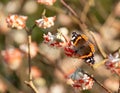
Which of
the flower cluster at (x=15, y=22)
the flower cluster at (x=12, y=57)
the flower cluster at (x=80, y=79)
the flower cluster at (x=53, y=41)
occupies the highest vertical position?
the flower cluster at (x=12, y=57)

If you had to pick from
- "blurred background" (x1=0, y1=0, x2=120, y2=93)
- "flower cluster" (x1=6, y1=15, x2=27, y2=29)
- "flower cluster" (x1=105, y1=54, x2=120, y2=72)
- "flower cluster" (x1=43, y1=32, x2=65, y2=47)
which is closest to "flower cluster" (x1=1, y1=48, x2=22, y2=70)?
"blurred background" (x1=0, y1=0, x2=120, y2=93)

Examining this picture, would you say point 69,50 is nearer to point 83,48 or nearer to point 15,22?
point 83,48

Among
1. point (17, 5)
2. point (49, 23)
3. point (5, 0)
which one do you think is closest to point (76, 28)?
point (17, 5)

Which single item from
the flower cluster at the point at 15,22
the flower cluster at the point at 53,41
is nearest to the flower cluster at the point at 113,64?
the flower cluster at the point at 53,41

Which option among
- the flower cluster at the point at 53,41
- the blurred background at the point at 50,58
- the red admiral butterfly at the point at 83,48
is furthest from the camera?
the blurred background at the point at 50,58

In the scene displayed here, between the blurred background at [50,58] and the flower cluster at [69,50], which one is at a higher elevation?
the blurred background at [50,58]

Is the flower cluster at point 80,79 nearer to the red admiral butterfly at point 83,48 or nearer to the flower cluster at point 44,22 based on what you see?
the red admiral butterfly at point 83,48

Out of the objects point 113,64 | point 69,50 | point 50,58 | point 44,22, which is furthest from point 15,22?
point 50,58

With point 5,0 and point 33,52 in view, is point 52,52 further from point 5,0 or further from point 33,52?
point 5,0
